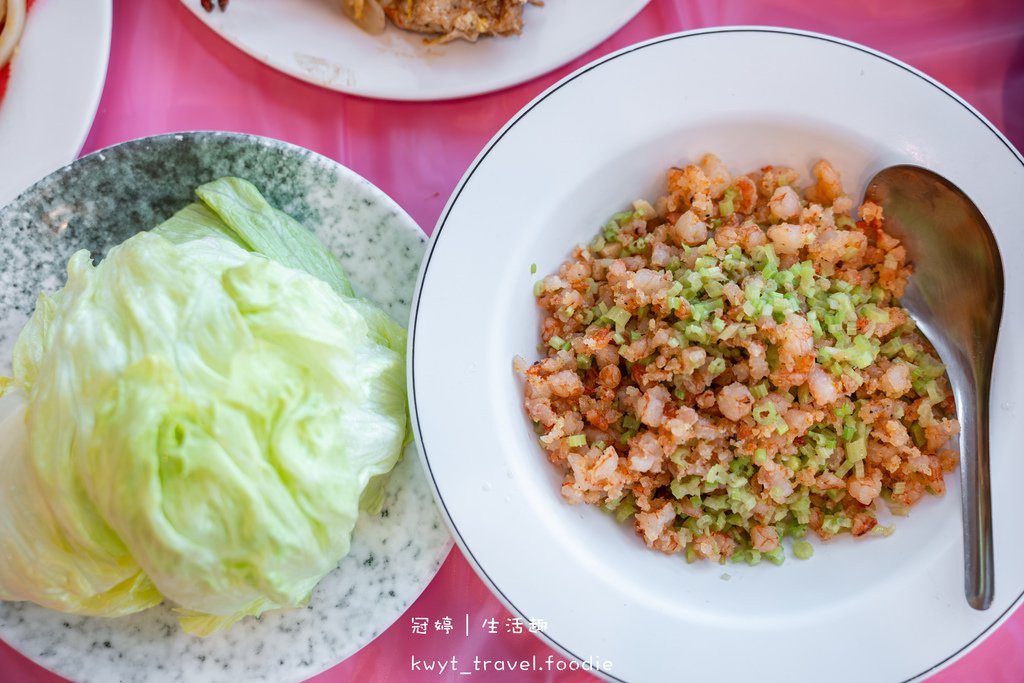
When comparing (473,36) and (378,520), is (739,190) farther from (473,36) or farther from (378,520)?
(378,520)

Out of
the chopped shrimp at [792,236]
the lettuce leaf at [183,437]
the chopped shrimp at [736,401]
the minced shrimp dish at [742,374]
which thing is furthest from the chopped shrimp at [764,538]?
the lettuce leaf at [183,437]

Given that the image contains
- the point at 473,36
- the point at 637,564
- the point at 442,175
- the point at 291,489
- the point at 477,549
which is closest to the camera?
the point at 291,489

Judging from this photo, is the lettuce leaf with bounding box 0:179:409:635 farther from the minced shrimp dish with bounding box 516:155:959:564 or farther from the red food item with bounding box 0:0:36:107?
the red food item with bounding box 0:0:36:107

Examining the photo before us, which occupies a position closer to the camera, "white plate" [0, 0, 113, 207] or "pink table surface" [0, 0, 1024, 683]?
"white plate" [0, 0, 113, 207]

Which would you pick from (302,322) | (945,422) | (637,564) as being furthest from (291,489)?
(945,422)

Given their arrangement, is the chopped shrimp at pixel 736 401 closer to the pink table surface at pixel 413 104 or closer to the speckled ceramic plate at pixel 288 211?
the speckled ceramic plate at pixel 288 211

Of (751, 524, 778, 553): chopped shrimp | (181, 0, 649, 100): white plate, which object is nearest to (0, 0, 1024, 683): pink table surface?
(181, 0, 649, 100): white plate
